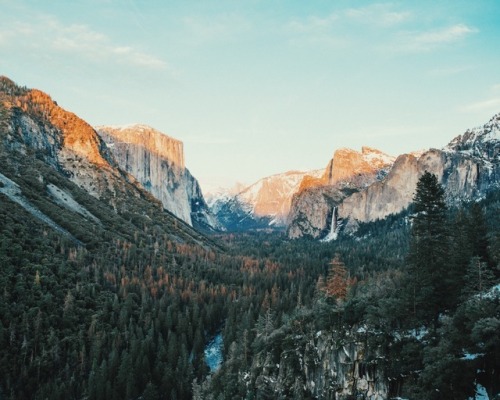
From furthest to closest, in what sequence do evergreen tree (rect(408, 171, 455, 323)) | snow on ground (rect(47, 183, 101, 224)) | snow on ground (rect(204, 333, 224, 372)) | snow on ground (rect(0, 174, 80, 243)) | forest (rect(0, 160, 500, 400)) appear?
snow on ground (rect(47, 183, 101, 224)) → snow on ground (rect(0, 174, 80, 243)) → snow on ground (rect(204, 333, 224, 372)) → evergreen tree (rect(408, 171, 455, 323)) → forest (rect(0, 160, 500, 400))

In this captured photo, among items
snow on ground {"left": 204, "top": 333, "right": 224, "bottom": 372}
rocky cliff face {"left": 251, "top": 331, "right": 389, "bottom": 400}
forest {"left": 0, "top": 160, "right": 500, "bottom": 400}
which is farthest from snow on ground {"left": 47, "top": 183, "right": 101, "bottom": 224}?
rocky cliff face {"left": 251, "top": 331, "right": 389, "bottom": 400}

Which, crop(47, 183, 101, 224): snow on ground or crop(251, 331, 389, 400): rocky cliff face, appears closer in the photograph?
crop(251, 331, 389, 400): rocky cliff face

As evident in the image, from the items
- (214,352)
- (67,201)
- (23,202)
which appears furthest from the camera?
(67,201)

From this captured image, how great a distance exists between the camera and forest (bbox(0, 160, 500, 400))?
39.4 meters

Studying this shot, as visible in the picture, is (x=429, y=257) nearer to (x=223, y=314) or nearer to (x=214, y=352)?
(x=214, y=352)

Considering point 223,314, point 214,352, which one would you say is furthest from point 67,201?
point 214,352

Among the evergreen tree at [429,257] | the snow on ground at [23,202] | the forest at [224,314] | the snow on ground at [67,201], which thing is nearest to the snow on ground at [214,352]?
the forest at [224,314]

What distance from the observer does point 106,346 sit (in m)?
98.9

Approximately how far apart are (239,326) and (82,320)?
120ft

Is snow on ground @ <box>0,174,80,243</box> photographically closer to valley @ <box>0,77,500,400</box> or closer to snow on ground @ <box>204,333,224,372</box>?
valley @ <box>0,77,500,400</box>

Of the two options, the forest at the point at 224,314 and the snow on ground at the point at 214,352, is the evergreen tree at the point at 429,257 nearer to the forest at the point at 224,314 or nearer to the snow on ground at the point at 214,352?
the forest at the point at 224,314

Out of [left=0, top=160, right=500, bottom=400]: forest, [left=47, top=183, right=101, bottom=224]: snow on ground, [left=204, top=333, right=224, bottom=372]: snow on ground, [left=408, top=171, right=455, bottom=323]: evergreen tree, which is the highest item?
[left=47, top=183, right=101, bottom=224]: snow on ground

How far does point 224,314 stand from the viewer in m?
130

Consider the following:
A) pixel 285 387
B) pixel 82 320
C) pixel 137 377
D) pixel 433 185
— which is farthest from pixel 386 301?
pixel 82 320
